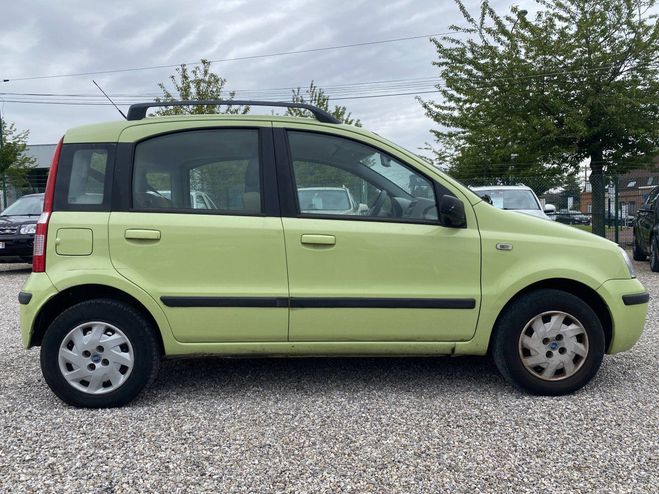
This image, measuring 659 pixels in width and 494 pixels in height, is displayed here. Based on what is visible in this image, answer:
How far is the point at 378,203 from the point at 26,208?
33.0ft

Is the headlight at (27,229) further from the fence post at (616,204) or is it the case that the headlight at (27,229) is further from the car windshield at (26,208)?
the fence post at (616,204)

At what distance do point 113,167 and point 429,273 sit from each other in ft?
6.76

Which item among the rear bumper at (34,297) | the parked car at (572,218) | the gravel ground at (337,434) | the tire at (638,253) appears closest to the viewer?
the gravel ground at (337,434)

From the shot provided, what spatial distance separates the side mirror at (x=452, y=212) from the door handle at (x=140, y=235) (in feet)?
5.71

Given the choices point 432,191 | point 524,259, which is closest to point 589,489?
point 524,259

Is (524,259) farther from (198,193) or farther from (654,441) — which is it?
(198,193)

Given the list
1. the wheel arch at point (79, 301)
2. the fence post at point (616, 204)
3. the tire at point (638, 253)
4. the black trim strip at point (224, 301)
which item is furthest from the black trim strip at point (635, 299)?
the fence post at point (616, 204)

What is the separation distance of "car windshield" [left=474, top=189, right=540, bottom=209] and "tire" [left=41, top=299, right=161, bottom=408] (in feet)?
24.9

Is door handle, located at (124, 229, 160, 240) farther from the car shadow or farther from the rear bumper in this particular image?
the car shadow

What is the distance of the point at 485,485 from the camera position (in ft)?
8.06

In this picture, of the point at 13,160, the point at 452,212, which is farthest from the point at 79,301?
the point at 13,160

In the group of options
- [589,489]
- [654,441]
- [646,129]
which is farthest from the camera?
[646,129]

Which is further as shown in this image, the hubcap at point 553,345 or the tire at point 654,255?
the tire at point 654,255

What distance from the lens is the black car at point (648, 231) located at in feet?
32.4
